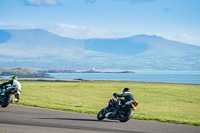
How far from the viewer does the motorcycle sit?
1936cm

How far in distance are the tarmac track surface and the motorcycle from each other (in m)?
0.30

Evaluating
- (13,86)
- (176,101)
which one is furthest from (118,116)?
(176,101)

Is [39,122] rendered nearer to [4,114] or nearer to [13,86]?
[4,114]

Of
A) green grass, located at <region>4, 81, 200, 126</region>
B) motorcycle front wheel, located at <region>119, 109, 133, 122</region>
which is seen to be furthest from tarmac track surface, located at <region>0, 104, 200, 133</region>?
green grass, located at <region>4, 81, 200, 126</region>

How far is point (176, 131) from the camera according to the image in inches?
→ 662

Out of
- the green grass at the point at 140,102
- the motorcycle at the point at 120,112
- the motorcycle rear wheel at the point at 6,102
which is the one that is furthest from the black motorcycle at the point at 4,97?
the motorcycle at the point at 120,112

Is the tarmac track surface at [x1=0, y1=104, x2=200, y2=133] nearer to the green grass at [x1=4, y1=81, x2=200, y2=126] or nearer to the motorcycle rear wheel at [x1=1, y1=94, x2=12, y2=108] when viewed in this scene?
the green grass at [x1=4, y1=81, x2=200, y2=126]

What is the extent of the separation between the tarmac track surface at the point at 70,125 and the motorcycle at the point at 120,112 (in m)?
0.30

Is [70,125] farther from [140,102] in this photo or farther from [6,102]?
[140,102]

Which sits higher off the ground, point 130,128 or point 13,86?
point 13,86

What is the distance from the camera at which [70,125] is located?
17.9 metres

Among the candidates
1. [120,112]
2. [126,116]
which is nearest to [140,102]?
[120,112]

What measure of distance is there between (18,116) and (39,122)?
7.87 feet

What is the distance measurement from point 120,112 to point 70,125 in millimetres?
3054
